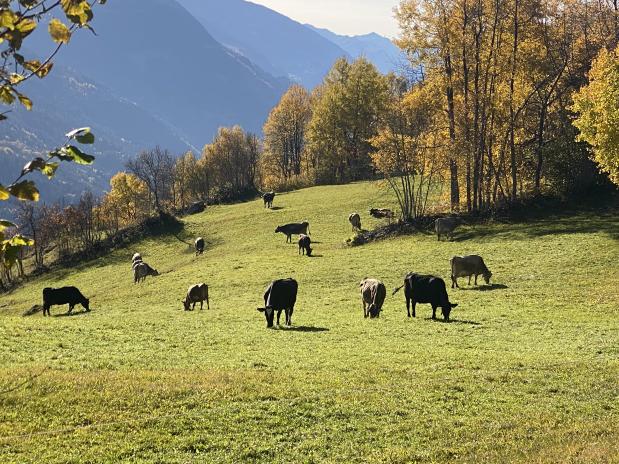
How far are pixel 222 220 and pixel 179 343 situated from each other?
52.4 meters

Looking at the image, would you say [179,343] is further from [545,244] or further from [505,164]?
[505,164]

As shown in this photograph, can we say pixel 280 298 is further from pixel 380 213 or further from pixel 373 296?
pixel 380 213

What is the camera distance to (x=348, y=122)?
301 feet

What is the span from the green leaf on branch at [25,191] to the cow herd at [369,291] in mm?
21487

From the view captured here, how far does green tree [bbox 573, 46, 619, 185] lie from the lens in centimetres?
3441

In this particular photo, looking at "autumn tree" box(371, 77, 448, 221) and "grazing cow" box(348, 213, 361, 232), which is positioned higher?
"autumn tree" box(371, 77, 448, 221)

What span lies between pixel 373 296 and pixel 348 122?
6830 centimetres

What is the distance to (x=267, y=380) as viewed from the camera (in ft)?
48.3

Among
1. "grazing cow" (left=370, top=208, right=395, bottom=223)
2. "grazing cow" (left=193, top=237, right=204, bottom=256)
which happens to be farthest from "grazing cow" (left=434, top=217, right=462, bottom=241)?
"grazing cow" (left=193, top=237, right=204, bottom=256)

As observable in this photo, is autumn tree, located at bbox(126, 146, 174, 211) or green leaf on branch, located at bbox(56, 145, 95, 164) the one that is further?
autumn tree, located at bbox(126, 146, 174, 211)

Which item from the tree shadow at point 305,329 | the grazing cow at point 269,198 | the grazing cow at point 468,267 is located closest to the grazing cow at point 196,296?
the tree shadow at point 305,329

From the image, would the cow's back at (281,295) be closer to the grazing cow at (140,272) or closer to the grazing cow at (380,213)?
the grazing cow at (140,272)

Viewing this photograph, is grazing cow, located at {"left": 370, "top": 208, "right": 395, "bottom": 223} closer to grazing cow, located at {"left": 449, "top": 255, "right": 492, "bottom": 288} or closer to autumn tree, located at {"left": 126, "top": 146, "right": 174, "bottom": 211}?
grazing cow, located at {"left": 449, "top": 255, "right": 492, "bottom": 288}

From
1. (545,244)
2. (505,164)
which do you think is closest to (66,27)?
(545,244)
